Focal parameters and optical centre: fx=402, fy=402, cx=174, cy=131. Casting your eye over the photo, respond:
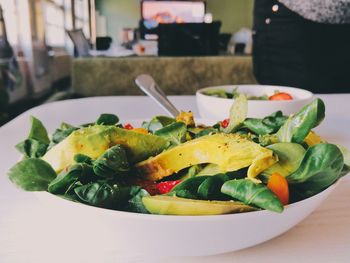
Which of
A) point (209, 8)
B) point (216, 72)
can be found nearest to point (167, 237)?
point (216, 72)

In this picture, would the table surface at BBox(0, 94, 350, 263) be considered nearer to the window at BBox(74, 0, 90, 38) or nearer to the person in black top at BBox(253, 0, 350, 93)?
the person in black top at BBox(253, 0, 350, 93)

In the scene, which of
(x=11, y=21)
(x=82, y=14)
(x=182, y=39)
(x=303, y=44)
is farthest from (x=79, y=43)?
(x=82, y=14)

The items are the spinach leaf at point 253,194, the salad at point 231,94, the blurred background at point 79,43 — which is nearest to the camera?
the spinach leaf at point 253,194

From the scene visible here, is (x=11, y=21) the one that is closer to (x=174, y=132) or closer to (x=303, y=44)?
(x=303, y=44)

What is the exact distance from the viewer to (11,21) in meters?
3.62

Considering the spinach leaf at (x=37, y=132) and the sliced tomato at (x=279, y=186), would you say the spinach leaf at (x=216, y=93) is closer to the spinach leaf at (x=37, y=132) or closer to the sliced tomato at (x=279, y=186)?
the spinach leaf at (x=37, y=132)

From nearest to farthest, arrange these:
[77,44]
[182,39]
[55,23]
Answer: [182,39] → [77,44] → [55,23]

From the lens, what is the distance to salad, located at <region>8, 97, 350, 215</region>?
29 cm

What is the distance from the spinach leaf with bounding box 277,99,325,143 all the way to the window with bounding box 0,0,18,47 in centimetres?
346

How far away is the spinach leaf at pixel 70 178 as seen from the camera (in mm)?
316

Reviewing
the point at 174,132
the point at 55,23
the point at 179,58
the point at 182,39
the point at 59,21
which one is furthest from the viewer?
the point at 59,21

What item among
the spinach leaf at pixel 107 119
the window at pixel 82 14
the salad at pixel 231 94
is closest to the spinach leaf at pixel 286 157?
the spinach leaf at pixel 107 119

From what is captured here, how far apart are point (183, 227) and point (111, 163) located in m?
0.08

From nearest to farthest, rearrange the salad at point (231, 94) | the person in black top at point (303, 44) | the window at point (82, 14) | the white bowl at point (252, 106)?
the white bowl at point (252, 106) < the salad at point (231, 94) < the person in black top at point (303, 44) < the window at point (82, 14)
